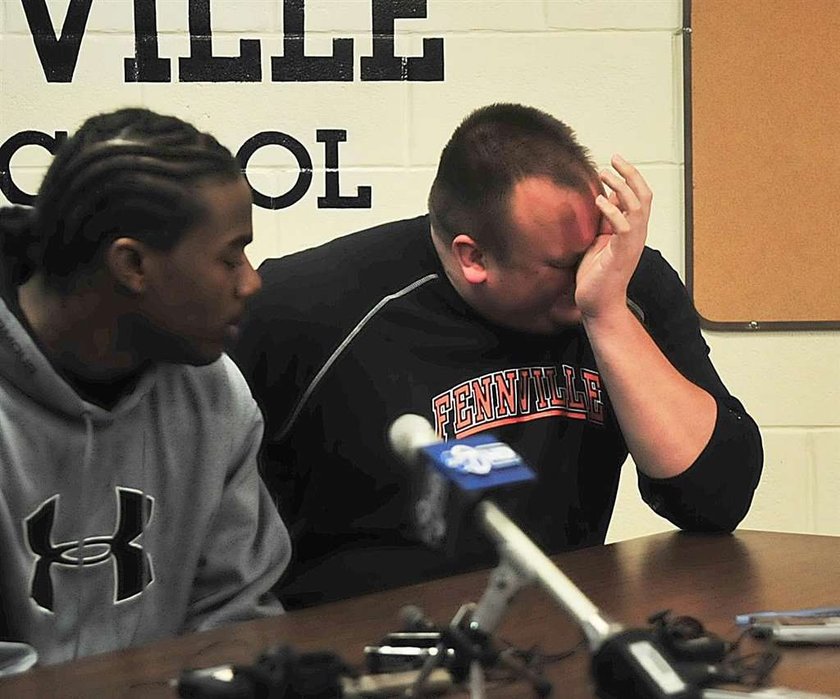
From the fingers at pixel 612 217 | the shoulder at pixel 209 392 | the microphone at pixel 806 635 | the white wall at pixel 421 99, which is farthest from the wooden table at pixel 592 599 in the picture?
the white wall at pixel 421 99

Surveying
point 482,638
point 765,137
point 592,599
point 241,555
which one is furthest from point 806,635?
point 765,137

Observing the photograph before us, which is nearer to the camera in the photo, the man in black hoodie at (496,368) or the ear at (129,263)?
the ear at (129,263)

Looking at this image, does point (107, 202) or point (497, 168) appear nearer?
point (107, 202)

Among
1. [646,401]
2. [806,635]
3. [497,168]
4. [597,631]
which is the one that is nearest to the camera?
[597,631]

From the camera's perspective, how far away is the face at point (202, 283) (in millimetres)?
1233

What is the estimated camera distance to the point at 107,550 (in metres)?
1.23

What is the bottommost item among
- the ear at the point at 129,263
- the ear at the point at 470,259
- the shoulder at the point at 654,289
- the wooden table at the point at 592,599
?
the wooden table at the point at 592,599

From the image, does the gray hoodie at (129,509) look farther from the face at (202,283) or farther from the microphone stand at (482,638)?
the microphone stand at (482,638)

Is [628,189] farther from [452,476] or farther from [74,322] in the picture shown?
[452,476]

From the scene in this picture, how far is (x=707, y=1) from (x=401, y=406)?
105cm

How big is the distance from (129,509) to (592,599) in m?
0.45

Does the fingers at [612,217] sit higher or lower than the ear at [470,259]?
higher

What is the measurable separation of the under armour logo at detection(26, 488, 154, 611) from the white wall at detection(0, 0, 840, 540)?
996 millimetres

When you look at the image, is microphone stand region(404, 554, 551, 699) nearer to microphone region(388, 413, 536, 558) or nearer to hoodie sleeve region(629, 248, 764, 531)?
microphone region(388, 413, 536, 558)
